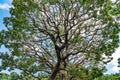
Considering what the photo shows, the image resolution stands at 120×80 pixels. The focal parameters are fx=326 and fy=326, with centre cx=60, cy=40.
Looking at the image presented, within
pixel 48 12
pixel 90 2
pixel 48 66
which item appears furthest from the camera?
pixel 48 66

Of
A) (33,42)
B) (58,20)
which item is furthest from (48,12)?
(33,42)

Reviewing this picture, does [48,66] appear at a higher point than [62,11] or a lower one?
lower

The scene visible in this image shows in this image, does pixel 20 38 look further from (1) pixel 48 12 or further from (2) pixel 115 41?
(2) pixel 115 41

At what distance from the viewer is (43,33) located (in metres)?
19.9

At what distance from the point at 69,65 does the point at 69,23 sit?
2478 mm

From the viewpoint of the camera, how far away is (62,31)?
19266 mm

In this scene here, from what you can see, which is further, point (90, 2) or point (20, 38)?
point (20, 38)

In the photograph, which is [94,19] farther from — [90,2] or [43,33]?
[43,33]

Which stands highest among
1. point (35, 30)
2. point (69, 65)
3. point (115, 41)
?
point (35, 30)

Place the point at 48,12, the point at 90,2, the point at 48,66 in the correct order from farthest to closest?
the point at 48,66 → the point at 48,12 → the point at 90,2

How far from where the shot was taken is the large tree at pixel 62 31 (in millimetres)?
18266

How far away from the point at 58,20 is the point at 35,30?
155cm

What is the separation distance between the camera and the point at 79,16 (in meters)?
18.8

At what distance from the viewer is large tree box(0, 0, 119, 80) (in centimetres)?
1827
